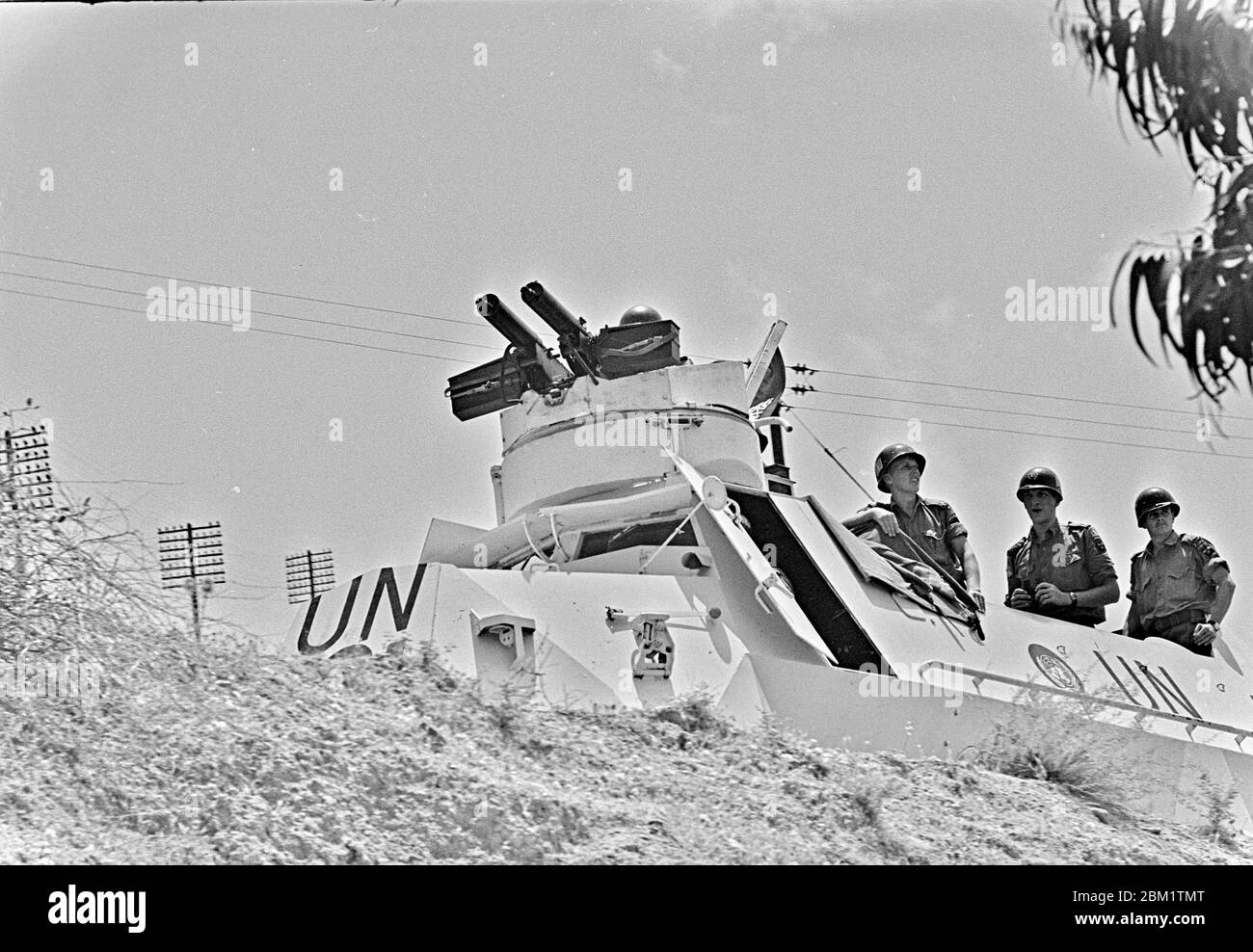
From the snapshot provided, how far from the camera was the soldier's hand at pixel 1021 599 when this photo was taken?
14539 mm

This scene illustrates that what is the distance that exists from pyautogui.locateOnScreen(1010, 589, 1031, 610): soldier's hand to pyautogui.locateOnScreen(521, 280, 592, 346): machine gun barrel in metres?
4.94

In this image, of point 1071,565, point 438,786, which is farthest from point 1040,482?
point 438,786

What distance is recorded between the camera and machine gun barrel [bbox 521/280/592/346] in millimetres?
12125

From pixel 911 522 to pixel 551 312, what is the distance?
157 inches

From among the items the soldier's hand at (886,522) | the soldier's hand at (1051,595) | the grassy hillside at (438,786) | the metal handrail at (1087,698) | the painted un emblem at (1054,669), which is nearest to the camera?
the grassy hillside at (438,786)

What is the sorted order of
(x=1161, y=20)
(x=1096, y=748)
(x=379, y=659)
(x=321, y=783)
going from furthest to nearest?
(x=1096, y=748), (x=379, y=659), (x=321, y=783), (x=1161, y=20)

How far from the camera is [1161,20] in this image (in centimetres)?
627

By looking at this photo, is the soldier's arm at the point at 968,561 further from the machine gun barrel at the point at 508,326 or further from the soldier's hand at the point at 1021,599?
the machine gun barrel at the point at 508,326

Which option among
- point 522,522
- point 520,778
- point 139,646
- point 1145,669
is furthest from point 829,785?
point 1145,669

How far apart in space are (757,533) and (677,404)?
1.19 metres

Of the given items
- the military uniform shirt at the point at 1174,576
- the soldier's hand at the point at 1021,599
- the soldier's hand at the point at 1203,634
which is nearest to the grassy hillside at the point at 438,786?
the soldier's hand at the point at 1021,599

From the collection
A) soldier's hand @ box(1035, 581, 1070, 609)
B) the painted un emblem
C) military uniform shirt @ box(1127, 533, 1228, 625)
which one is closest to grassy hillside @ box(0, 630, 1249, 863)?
the painted un emblem
